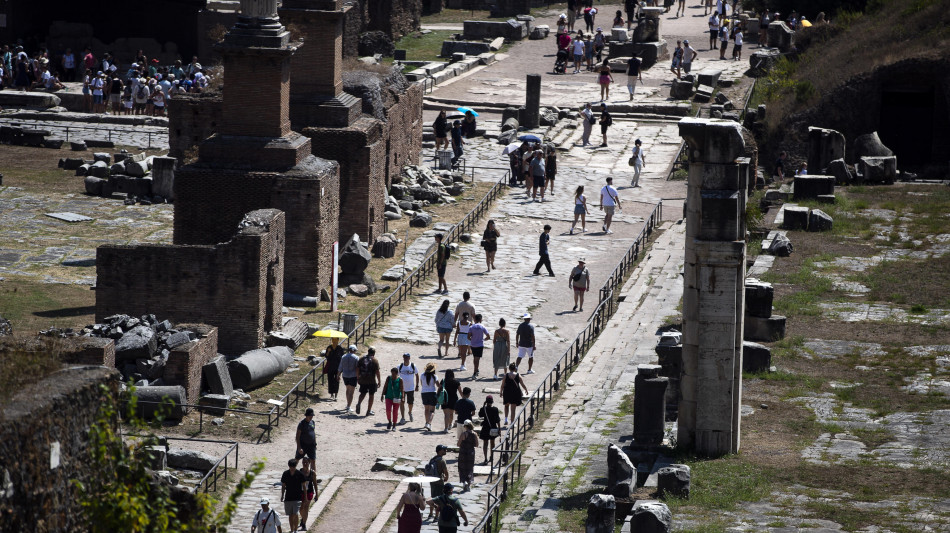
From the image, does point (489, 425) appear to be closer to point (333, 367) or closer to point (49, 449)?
point (333, 367)

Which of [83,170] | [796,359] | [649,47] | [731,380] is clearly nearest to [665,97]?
[649,47]

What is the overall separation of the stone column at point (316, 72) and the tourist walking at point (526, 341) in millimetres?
9138

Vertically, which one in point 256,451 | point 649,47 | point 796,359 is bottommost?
point 256,451

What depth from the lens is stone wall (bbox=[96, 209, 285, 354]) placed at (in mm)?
25594

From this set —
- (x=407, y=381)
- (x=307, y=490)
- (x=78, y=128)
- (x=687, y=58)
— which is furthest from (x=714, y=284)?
(x=687, y=58)

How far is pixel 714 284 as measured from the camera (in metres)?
18.5

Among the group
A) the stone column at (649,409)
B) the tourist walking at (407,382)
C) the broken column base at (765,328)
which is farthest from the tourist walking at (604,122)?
the stone column at (649,409)

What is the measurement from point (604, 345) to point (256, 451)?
7.34m

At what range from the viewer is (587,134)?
43.3 meters

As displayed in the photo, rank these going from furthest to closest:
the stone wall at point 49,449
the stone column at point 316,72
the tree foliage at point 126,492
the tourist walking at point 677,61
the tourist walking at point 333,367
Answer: the tourist walking at point 677,61
the stone column at point 316,72
the tourist walking at point 333,367
the tree foliage at point 126,492
the stone wall at point 49,449

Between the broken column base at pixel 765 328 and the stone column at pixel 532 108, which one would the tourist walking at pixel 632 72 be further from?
the broken column base at pixel 765 328

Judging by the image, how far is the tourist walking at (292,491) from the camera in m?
18.7

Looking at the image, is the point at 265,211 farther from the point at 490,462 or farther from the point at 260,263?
the point at 490,462

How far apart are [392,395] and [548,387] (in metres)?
3.02
